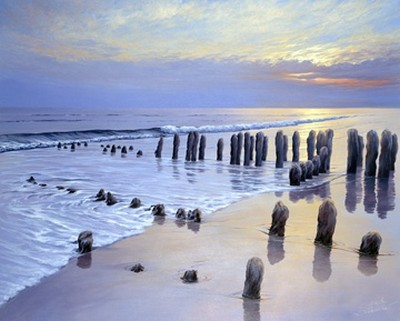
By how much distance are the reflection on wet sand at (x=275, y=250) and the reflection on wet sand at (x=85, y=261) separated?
5.31 feet

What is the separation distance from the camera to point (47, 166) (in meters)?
11.5

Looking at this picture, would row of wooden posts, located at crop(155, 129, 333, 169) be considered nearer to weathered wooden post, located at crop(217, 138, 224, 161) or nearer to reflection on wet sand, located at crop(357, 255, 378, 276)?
weathered wooden post, located at crop(217, 138, 224, 161)

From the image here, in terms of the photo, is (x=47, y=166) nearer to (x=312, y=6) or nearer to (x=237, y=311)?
(x=312, y=6)

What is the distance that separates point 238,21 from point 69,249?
864cm

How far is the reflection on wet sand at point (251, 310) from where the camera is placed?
9.14ft

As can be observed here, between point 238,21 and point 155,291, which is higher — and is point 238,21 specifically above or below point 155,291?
above

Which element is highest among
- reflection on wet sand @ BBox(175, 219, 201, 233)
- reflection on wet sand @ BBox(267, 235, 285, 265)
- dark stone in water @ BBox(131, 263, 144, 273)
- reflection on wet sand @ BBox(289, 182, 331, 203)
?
reflection on wet sand @ BBox(289, 182, 331, 203)

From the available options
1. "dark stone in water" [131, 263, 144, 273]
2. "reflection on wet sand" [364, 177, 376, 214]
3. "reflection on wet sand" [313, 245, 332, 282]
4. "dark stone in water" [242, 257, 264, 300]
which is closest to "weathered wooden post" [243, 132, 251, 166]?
"reflection on wet sand" [364, 177, 376, 214]

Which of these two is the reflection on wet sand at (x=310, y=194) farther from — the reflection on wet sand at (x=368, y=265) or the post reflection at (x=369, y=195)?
the reflection on wet sand at (x=368, y=265)

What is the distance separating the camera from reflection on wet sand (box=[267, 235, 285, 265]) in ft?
13.0

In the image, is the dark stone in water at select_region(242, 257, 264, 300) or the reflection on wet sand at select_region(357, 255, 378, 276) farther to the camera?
the reflection on wet sand at select_region(357, 255, 378, 276)

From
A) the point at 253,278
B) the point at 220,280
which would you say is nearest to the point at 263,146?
the point at 220,280

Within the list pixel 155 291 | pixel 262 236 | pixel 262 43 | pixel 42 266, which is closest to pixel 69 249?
pixel 42 266

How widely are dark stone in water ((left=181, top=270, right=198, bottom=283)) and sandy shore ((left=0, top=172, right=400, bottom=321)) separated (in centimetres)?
5
